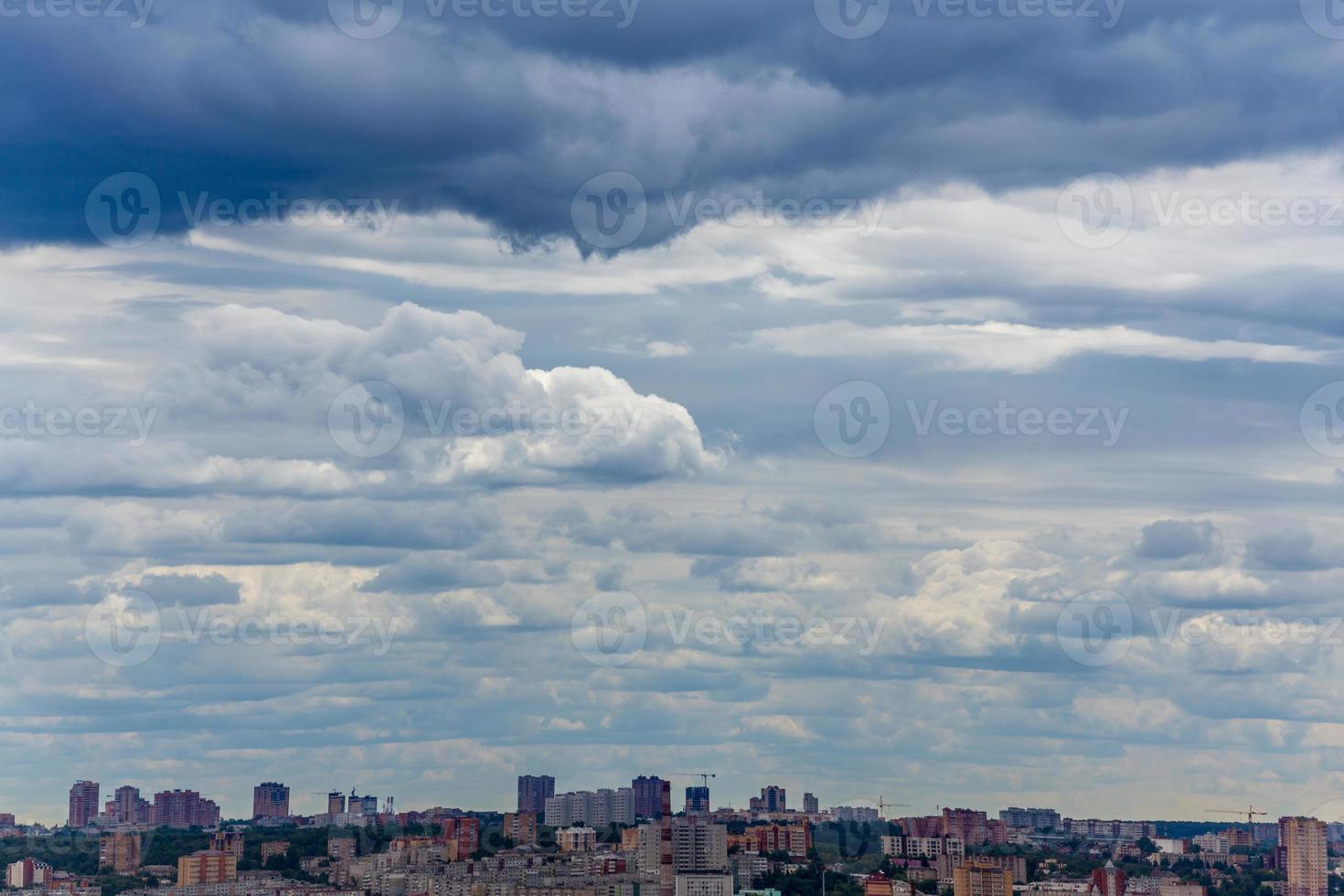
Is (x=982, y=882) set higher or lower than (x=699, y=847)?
lower

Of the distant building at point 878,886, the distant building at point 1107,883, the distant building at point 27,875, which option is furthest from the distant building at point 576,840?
the distant building at point 1107,883

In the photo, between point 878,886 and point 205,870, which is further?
point 205,870

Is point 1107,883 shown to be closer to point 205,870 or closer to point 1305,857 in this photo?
point 1305,857

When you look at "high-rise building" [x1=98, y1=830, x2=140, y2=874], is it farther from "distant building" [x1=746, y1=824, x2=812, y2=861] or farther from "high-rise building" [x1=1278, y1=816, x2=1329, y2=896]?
"high-rise building" [x1=1278, y1=816, x2=1329, y2=896]

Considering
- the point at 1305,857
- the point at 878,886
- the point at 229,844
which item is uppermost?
the point at 229,844

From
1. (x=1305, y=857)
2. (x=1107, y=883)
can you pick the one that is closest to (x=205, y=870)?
(x=1107, y=883)

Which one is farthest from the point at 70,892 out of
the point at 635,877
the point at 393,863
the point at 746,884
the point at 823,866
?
the point at 823,866

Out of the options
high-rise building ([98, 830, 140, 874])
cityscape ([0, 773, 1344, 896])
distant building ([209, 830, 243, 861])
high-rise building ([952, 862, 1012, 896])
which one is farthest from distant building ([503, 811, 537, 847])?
high-rise building ([952, 862, 1012, 896])
